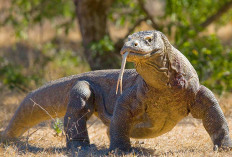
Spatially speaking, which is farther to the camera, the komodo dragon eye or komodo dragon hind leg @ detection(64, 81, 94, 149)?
komodo dragon hind leg @ detection(64, 81, 94, 149)

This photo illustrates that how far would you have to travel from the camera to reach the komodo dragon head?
319cm

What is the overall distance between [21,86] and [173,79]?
5668 millimetres

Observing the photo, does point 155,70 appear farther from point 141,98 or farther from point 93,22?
point 93,22

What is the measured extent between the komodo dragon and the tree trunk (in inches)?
148

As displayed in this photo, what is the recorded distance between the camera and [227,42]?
1689 cm


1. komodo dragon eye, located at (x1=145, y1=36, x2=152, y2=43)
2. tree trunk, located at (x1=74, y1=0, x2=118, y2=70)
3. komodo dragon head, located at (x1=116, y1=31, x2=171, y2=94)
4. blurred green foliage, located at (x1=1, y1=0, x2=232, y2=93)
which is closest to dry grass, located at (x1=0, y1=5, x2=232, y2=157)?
komodo dragon head, located at (x1=116, y1=31, x2=171, y2=94)

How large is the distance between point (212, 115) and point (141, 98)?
0.63m

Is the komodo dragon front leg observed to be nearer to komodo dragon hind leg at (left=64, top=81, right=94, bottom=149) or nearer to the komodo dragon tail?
A: komodo dragon hind leg at (left=64, top=81, right=94, bottom=149)

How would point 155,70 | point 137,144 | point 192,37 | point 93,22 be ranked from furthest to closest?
point 93,22
point 192,37
point 137,144
point 155,70

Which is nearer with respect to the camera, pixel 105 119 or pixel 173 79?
pixel 173 79

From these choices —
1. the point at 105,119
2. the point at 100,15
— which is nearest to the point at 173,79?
the point at 105,119

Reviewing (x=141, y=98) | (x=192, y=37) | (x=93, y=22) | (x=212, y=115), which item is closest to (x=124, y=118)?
(x=141, y=98)

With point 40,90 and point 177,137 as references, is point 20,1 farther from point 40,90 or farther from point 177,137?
point 177,137

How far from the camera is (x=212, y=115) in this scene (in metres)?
3.86
